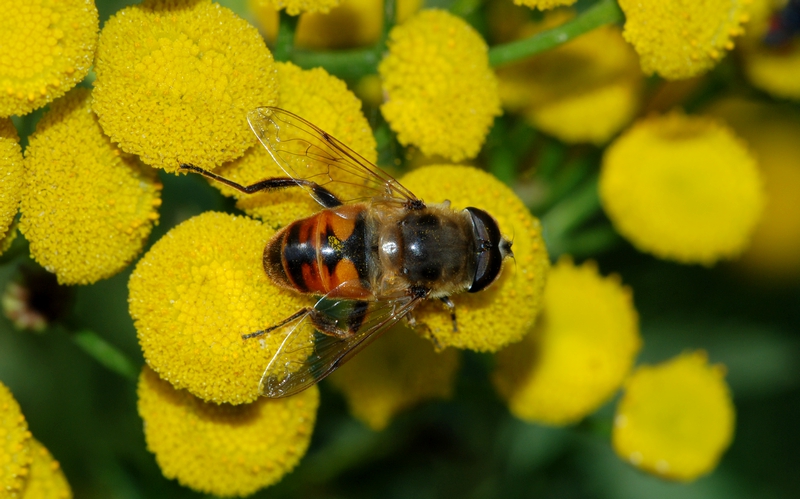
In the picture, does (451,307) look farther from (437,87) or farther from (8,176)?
(8,176)

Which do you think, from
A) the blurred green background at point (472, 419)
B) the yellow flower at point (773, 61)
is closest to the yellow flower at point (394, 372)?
the blurred green background at point (472, 419)

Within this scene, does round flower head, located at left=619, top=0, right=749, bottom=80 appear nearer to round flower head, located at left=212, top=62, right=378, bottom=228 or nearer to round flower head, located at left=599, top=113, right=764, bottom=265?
round flower head, located at left=599, top=113, right=764, bottom=265

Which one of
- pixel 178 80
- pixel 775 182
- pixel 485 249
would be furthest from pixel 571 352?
pixel 775 182

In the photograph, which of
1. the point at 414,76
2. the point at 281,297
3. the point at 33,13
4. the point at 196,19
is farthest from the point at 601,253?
the point at 33,13

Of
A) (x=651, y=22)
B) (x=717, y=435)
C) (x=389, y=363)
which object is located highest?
(x=651, y=22)

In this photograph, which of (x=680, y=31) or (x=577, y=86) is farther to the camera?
(x=577, y=86)

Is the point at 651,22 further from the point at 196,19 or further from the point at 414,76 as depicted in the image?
Result: the point at 196,19

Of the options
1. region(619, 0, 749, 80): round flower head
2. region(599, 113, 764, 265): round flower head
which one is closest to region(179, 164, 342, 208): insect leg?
region(619, 0, 749, 80): round flower head
